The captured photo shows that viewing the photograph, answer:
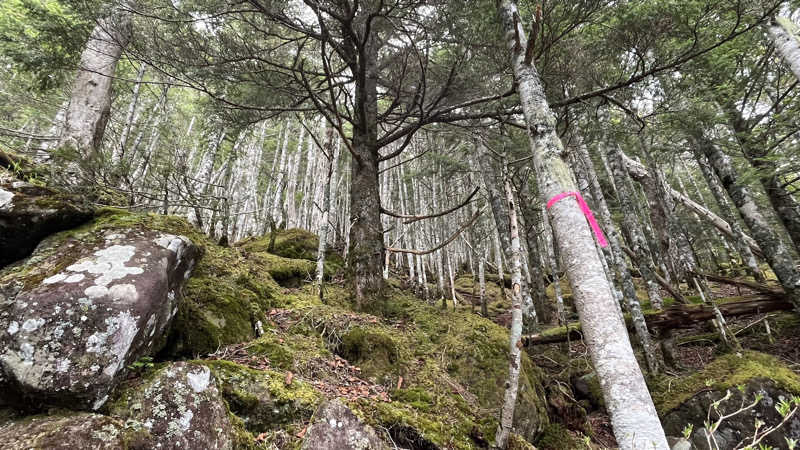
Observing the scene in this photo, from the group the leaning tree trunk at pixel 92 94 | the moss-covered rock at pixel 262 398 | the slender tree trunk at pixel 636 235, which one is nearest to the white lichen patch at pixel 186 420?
the moss-covered rock at pixel 262 398

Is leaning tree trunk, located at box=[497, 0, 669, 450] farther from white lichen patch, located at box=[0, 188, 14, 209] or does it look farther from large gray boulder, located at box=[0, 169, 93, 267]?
white lichen patch, located at box=[0, 188, 14, 209]

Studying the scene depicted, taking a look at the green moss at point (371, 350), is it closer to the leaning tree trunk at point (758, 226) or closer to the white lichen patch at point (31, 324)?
the white lichen patch at point (31, 324)

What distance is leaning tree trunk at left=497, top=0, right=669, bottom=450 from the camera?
2.02m

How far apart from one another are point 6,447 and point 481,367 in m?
3.79

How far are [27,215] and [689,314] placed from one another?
30.2ft

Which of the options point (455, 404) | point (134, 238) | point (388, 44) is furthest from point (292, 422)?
point (388, 44)

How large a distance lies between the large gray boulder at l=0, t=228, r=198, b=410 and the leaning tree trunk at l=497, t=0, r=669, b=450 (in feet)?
9.85

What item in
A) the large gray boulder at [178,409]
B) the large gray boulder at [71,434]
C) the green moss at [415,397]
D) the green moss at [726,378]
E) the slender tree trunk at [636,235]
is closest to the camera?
the large gray boulder at [71,434]

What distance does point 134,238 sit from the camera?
2340 millimetres

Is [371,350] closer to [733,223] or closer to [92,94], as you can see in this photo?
[92,94]

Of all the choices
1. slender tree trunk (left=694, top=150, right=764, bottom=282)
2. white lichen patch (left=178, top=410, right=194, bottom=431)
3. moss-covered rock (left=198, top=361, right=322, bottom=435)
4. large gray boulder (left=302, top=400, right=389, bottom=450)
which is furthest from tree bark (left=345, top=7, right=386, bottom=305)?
slender tree trunk (left=694, top=150, right=764, bottom=282)

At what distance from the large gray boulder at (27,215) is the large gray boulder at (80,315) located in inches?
5.5

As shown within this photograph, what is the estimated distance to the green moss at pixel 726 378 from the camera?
386cm

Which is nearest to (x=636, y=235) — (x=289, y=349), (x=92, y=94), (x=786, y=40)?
(x=786, y=40)
